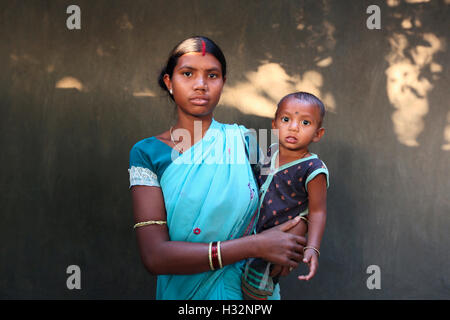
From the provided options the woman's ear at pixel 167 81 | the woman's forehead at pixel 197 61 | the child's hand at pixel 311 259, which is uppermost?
the woman's forehead at pixel 197 61

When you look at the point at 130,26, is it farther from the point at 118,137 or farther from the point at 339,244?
the point at 339,244

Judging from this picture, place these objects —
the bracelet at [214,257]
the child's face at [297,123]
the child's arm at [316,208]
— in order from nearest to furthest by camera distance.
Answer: the bracelet at [214,257], the child's arm at [316,208], the child's face at [297,123]

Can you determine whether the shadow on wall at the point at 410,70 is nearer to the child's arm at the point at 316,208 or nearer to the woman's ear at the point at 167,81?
the child's arm at the point at 316,208

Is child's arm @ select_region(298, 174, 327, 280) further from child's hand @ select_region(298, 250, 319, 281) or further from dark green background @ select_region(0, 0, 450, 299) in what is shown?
dark green background @ select_region(0, 0, 450, 299)

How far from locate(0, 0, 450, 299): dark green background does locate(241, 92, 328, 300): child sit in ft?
7.91

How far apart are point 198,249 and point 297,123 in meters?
0.73

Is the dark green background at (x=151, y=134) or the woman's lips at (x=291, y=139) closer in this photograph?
the woman's lips at (x=291, y=139)

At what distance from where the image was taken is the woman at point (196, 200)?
186 centimetres

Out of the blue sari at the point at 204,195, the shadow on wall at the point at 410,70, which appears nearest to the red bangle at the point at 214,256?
the blue sari at the point at 204,195

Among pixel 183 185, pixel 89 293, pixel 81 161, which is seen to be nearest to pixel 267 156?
pixel 183 185

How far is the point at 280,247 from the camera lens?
6.12 ft

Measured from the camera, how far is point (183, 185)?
1985mm

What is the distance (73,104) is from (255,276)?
3.27 meters

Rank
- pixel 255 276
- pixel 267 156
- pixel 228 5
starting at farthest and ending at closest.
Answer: pixel 228 5, pixel 267 156, pixel 255 276
